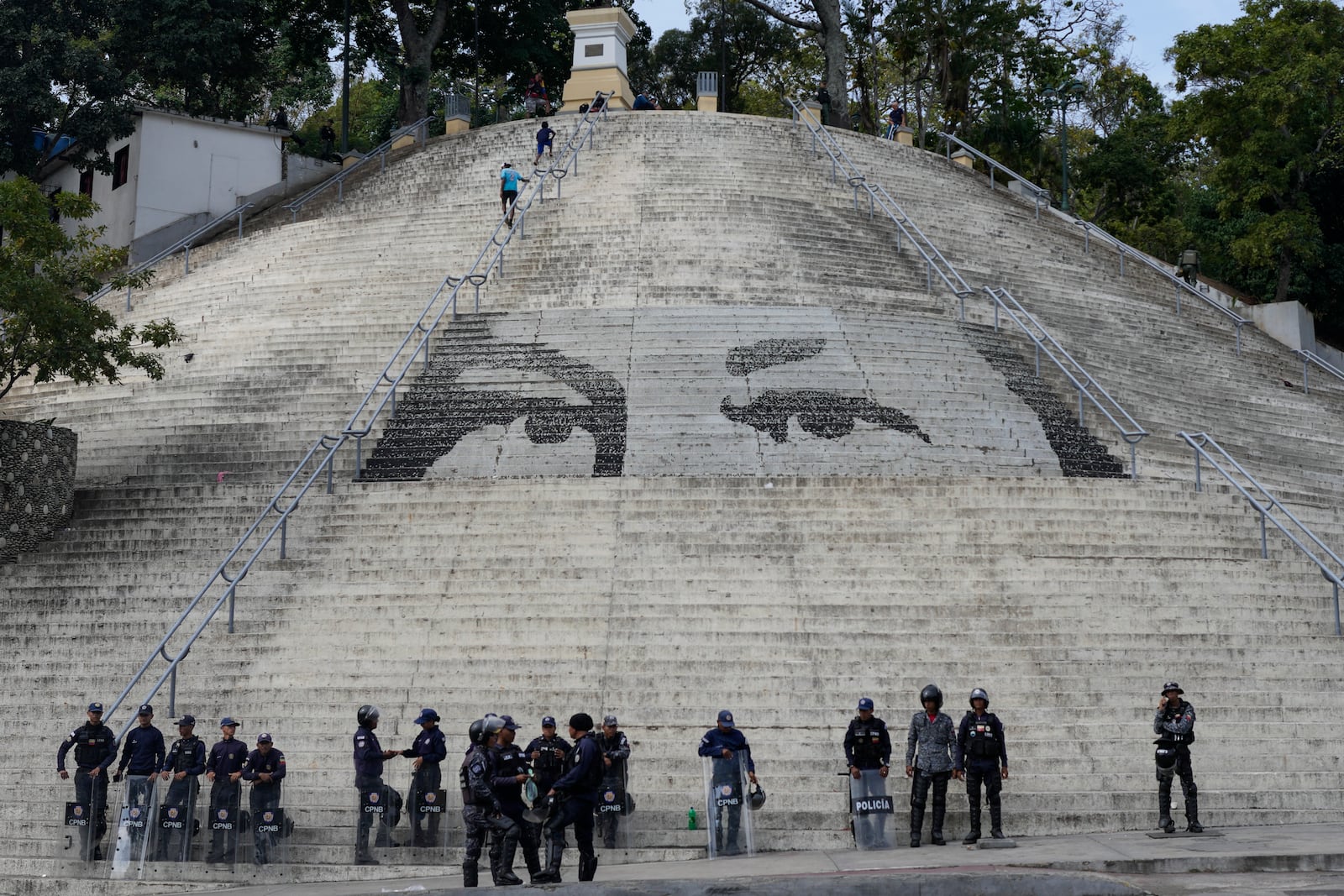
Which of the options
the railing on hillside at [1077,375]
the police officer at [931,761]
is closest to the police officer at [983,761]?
the police officer at [931,761]

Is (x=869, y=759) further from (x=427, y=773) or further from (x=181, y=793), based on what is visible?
(x=181, y=793)

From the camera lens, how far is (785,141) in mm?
31734

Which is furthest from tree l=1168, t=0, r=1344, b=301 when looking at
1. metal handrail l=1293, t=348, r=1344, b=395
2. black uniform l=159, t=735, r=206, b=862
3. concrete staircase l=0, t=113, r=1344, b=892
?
black uniform l=159, t=735, r=206, b=862

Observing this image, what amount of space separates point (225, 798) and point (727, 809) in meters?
3.88

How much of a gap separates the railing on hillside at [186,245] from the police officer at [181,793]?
16785mm

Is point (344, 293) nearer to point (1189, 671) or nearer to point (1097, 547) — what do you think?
point (1097, 547)

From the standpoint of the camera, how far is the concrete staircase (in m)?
13.0

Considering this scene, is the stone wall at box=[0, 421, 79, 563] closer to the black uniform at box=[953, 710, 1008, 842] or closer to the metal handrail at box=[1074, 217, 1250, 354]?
the black uniform at box=[953, 710, 1008, 842]

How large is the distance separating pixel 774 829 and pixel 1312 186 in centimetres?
2717

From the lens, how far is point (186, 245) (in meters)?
28.8

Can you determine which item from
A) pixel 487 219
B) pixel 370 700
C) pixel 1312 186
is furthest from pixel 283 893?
pixel 1312 186

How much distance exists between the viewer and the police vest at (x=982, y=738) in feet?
37.0

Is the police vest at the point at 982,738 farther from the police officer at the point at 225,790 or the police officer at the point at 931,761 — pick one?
the police officer at the point at 225,790

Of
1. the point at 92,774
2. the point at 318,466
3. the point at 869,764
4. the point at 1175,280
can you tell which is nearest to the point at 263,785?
the point at 92,774
